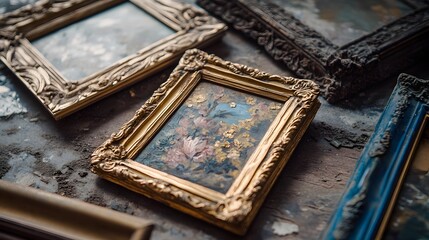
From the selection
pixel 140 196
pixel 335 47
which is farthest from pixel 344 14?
pixel 140 196

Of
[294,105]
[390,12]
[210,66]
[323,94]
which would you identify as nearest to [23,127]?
[210,66]

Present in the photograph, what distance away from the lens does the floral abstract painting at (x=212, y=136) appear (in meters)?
1.78

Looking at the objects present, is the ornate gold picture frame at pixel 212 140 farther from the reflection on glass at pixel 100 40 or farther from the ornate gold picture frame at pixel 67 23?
the reflection on glass at pixel 100 40

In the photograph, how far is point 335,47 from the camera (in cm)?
223

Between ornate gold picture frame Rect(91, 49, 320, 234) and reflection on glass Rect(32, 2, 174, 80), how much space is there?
1.18ft

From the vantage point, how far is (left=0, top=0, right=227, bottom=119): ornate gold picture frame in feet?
6.95

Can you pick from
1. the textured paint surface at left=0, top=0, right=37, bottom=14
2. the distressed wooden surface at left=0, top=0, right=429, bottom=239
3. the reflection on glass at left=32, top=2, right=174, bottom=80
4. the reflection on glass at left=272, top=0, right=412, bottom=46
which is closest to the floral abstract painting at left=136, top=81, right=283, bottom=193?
the distressed wooden surface at left=0, top=0, right=429, bottom=239

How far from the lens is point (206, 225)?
5.58 ft

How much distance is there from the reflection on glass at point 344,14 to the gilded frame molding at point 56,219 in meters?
1.29

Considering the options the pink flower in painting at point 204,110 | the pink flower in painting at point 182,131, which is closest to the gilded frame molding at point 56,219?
the pink flower in painting at point 182,131

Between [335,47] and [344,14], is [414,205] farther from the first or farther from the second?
[344,14]

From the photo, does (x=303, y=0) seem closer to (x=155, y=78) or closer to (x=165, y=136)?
(x=155, y=78)

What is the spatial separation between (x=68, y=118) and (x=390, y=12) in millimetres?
1599

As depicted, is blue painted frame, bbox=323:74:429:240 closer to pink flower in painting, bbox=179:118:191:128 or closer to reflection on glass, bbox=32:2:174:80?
pink flower in painting, bbox=179:118:191:128
